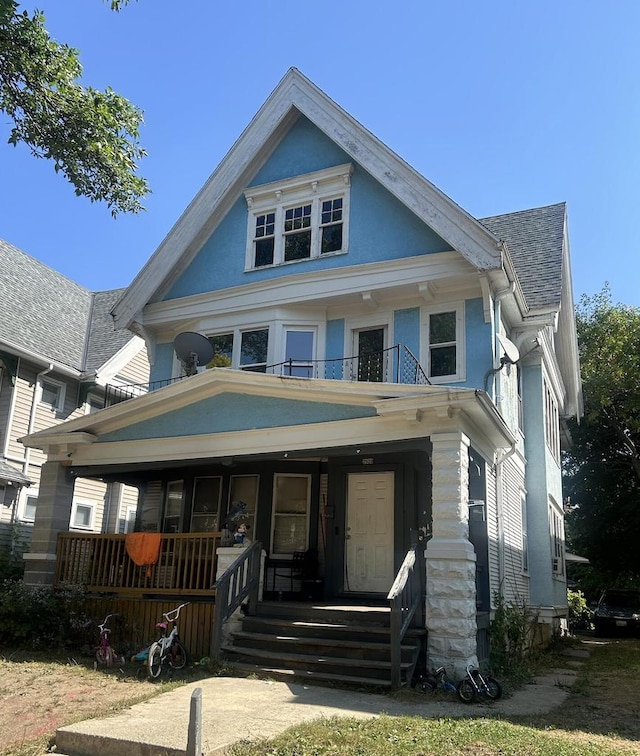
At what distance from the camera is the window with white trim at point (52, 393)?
727 inches

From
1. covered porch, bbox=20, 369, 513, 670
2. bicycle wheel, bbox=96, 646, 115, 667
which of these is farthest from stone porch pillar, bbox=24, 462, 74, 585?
bicycle wheel, bbox=96, 646, 115, 667

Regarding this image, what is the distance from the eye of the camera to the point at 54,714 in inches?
297

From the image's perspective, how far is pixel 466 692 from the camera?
8.34 metres

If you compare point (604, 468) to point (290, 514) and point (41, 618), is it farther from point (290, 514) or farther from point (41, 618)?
point (41, 618)

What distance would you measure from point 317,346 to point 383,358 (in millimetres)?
1434

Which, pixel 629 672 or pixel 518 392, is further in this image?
pixel 518 392

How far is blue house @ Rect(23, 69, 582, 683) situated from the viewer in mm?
10727

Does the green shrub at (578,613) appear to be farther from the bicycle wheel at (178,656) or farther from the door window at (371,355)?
the bicycle wheel at (178,656)

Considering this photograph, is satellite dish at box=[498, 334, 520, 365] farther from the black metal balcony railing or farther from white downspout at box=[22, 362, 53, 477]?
white downspout at box=[22, 362, 53, 477]

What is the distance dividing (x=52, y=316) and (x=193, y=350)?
8.44m

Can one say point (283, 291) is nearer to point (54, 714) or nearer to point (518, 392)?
point (518, 392)

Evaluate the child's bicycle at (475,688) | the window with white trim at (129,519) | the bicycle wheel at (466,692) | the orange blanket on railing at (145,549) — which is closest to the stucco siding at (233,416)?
the orange blanket on railing at (145,549)

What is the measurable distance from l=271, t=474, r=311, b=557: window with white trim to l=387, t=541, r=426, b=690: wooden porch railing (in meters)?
3.76

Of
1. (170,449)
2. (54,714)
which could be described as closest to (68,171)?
(170,449)
